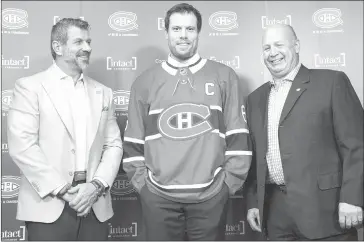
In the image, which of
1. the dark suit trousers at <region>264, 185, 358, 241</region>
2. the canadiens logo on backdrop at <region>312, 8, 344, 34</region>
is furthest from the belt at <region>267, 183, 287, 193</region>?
the canadiens logo on backdrop at <region>312, 8, 344, 34</region>

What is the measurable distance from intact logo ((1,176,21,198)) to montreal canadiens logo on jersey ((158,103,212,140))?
1.42m

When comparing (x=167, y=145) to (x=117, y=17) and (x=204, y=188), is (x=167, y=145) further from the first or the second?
(x=117, y=17)

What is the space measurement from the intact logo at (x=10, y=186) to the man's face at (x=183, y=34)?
1.61 meters

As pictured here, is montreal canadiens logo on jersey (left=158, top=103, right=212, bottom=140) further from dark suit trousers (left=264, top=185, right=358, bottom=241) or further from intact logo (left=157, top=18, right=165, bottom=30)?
intact logo (left=157, top=18, right=165, bottom=30)

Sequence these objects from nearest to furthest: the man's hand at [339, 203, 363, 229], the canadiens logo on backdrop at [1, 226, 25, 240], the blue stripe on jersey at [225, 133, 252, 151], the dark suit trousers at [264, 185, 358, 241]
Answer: the man's hand at [339, 203, 363, 229], the dark suit trousers at [264, 185, 358, 241], the blue stripe on jersey at [225, 133, 252, 151], the canadiens logo on backdrop at [1, 226, 25, 240]

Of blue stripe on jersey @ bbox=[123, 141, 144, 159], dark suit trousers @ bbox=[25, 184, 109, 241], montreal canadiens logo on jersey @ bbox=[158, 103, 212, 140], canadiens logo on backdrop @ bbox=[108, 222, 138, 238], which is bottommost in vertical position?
canadiens logo on backdrop @ bbox=[108, 222, 138, 238]

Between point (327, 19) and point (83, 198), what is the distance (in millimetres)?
2432

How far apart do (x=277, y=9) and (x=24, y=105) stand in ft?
7.13

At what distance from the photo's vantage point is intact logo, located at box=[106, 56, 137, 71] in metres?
3.32

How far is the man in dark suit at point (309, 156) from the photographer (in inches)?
85.8

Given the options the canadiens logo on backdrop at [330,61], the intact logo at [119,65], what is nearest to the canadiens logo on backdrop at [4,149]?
the intact logo at [119,65]

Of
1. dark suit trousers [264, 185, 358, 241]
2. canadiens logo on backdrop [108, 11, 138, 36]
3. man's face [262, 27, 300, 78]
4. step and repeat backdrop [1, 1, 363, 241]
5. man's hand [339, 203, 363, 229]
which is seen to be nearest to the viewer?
man's hand [339, 203, 363, 229]

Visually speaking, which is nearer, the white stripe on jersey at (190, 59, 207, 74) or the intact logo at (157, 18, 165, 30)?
the white stripe on jersey at (190, 59, 207, 74)

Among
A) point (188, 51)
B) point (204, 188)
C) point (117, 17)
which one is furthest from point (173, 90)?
point (117, 17)
